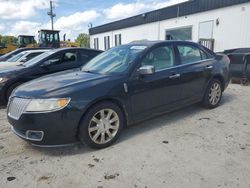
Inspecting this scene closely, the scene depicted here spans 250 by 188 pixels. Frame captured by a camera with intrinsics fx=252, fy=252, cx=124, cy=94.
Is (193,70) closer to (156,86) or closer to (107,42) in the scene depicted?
(156,86)

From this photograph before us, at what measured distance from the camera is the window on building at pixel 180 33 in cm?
1775

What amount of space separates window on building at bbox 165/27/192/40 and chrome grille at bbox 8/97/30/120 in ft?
51.2

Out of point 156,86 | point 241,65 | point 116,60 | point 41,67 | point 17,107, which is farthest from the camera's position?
point 241,65

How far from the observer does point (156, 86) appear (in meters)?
4.34

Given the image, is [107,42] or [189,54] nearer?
[189,54]

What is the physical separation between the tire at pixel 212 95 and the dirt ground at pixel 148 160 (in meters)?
0.75

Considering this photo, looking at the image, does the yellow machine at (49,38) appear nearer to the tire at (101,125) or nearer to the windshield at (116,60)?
the windshield at (116,60)

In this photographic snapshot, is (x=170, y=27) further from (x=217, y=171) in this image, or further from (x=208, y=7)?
(x=217, y=171)

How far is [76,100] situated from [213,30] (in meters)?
14.2

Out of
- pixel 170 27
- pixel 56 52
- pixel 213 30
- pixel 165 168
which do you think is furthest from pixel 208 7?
pixel 165 168

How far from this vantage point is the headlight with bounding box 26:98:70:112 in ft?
11.1

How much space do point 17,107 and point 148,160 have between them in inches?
78.8

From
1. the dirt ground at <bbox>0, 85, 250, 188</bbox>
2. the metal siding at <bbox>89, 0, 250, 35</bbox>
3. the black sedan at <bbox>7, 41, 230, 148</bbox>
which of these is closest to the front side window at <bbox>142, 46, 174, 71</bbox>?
the black sedan at <bbox>7, 41, 230, 148</bbox>

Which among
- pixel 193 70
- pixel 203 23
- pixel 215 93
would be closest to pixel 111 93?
pixel 193 70
